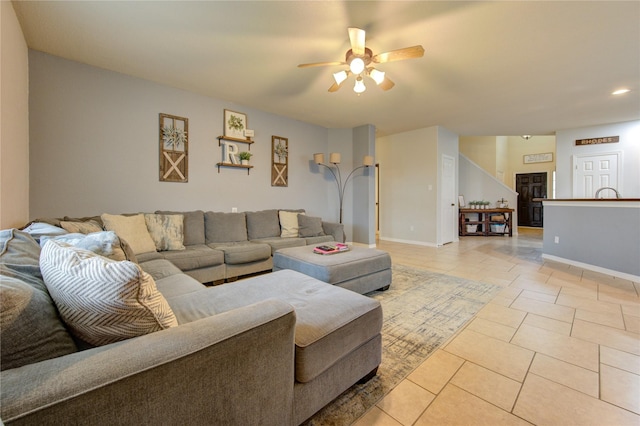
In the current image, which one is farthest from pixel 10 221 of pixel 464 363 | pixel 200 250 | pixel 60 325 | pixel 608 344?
pixel 608 344

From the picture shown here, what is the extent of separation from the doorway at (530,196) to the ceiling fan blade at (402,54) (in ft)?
28.4

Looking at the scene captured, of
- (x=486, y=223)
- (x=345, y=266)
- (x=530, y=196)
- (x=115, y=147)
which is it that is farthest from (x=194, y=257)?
(x=530, y=196)

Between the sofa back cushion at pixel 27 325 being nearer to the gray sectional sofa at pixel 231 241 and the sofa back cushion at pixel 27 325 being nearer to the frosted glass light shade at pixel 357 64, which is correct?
the gray sectional sofa at pixel 231 241

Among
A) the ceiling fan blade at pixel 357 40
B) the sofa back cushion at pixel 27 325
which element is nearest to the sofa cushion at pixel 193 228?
the sofa back cushion at pixel 27 325

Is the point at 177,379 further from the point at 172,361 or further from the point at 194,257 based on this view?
the point at 194,257

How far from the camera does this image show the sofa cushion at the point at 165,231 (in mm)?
2920

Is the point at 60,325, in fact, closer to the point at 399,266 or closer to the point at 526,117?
the point at 399,266

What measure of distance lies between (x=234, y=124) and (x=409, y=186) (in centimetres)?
397

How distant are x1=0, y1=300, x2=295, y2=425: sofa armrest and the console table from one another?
730 centimetres

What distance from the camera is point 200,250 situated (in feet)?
9.65

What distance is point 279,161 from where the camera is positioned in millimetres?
4703

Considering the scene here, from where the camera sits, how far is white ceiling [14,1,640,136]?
2.10 m

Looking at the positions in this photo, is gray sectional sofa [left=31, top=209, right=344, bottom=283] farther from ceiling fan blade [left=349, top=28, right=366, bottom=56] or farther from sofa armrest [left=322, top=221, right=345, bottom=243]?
ceiling fan blade [left=349, top=28, right=366, bottom=56]

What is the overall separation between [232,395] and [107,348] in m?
0.38
